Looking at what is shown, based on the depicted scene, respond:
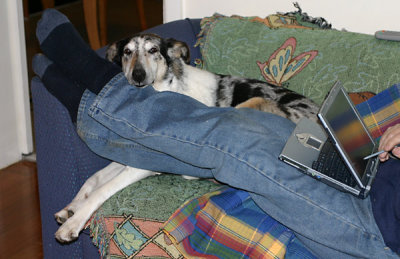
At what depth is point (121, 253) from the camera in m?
1.69

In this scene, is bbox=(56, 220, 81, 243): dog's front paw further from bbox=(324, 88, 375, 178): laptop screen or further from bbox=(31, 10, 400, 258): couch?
bbox=(324, 88, 375, 178): laptop screen

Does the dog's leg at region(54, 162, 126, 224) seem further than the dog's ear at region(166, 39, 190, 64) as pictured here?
No

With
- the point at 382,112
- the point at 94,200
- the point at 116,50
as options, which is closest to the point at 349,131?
the point at 382,112

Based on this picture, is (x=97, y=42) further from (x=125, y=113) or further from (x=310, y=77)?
(x=125, y=113)

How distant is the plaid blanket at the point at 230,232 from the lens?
1.55 meters

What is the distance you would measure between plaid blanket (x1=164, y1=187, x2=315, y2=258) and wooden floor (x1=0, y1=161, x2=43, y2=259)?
3.80ft

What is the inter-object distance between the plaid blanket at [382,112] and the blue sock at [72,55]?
0.97m

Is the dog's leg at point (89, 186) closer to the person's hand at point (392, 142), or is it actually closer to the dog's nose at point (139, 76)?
the dog's nose at point (139, 76)

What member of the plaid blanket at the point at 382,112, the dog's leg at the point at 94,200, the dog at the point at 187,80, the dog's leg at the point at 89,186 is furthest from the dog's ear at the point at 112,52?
the plaid blanket at the point at 382,112

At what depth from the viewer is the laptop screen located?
1485mm

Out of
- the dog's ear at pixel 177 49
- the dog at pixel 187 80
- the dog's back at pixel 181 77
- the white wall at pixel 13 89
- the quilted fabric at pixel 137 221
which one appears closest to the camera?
the quilted fabric at pixel 137 221

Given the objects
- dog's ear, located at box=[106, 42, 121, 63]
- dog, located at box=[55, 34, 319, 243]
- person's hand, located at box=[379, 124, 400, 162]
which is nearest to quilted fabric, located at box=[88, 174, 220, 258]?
dog, located at box=[55, 34, 319, 243]

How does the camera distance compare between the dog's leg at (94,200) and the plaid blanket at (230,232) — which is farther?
the dog's leg at (94,200)

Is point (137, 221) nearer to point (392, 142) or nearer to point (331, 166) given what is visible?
point (331, 166)
